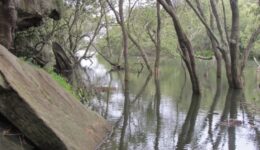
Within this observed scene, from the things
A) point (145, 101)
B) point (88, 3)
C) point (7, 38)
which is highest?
point (88, 3)

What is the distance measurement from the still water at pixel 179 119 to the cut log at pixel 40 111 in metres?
1.21

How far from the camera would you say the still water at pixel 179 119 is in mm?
11961

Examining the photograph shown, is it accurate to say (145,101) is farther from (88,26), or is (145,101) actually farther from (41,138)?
(88,26)

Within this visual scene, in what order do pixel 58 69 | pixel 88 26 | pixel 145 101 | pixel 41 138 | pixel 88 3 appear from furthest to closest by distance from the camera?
pixel 88 26, pixel 58 69, pixel 88 3, pixel 145 101, pixel 41 138

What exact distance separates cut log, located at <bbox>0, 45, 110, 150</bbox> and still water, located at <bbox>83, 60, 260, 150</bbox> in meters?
1.21

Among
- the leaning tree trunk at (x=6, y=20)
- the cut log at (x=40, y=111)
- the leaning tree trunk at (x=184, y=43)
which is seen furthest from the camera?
the leaning tree trunk at (x=184, y=43)

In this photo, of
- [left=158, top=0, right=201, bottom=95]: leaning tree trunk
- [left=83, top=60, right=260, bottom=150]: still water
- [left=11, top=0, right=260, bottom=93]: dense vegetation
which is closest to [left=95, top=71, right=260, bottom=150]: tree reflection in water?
[left=83, top=60, right=260, bottom=150]: still water

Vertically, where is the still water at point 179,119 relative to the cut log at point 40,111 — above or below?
below

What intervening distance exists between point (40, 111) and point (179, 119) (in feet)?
27.3

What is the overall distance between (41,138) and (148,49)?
6005 centimetres

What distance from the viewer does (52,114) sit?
9.05 m

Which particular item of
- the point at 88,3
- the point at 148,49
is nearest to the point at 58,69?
the point at 88,3

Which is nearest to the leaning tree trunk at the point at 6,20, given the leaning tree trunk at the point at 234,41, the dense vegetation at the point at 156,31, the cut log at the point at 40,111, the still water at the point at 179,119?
the cut log at the point at 40,111

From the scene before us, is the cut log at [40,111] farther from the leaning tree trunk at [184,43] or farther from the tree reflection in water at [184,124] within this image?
the leaning tree trunk at [184,43]
